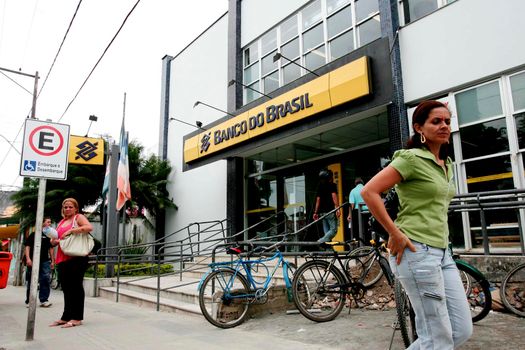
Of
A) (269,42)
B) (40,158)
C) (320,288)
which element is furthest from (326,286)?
(269,42)

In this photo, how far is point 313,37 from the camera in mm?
11312


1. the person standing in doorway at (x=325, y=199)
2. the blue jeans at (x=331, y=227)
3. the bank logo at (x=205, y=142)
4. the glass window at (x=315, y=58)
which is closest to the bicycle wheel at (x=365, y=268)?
the blue jeans at (x=331, y=227)

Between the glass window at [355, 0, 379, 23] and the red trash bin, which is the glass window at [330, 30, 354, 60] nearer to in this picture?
the glass window at [355, 0, 379, 23]

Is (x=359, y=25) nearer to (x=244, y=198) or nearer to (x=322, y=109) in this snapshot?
(x=322, y=109)

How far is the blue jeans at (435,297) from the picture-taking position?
2.04 meters

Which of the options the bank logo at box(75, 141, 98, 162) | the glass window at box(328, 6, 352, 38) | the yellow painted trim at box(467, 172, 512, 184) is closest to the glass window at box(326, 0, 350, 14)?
the glass window at box(328, 6, 352, 38)

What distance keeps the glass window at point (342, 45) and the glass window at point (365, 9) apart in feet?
1.29

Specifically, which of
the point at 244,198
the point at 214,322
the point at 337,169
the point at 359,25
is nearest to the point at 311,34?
the point at 359,25

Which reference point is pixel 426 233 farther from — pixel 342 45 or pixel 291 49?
pixel 291 49

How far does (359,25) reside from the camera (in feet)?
32.6

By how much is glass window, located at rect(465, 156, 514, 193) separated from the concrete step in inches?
213

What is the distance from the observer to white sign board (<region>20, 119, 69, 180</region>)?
518 cm

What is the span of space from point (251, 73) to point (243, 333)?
10.1 m

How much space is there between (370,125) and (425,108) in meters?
8.48
